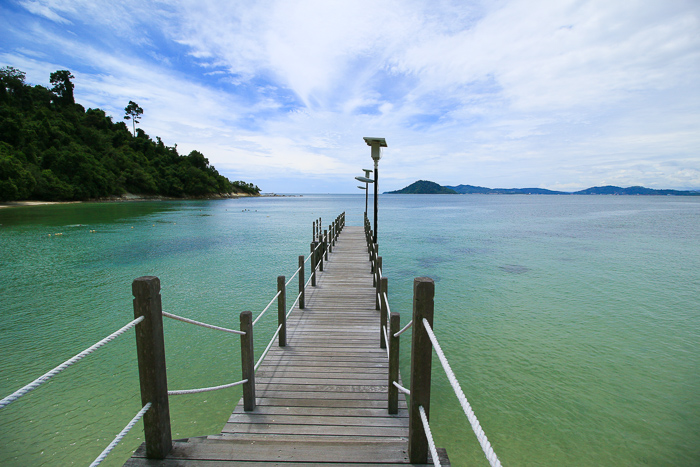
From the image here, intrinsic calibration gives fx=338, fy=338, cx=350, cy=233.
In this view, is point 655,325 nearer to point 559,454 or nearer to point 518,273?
point 518,273

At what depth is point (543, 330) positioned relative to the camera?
32.1 feet

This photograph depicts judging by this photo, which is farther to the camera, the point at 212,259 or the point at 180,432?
the point at 212,259

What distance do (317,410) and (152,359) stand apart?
2226 mm

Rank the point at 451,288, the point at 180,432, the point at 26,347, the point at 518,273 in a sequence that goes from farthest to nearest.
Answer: the point at 518,273
the point at 451,288
the point at 26,347
the point at 180,432

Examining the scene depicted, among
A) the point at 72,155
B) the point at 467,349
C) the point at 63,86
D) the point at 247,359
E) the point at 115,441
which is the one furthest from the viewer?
the point at 63,86

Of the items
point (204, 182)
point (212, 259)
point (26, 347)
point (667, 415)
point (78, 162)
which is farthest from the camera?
point (204, 182)

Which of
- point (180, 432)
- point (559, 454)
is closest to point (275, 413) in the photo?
point (180, 432)

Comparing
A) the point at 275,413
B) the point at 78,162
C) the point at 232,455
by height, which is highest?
the point at 78,162

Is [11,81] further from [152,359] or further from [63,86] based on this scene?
[152,359]

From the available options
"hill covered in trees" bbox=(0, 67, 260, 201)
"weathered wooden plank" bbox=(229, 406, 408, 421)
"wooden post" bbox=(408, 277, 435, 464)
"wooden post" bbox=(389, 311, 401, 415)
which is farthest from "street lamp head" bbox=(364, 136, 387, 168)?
"hill covered in trees" bbox=(0, 67, 260, 201)

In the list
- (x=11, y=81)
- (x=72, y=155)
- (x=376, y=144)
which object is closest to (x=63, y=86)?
(x=11, y=81)

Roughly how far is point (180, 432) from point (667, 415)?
836cm

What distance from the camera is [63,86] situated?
106 m

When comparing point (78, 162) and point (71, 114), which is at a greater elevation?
point (71, 114)
